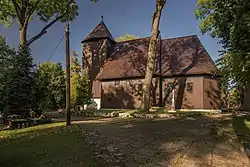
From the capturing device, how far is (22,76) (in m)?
18.1

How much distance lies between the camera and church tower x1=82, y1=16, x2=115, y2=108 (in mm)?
33281

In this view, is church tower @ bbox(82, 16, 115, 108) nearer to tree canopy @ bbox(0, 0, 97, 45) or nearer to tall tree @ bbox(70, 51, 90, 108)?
tall tree @ bbox(70, 51, 90, 108)

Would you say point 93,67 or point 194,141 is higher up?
point 93,67

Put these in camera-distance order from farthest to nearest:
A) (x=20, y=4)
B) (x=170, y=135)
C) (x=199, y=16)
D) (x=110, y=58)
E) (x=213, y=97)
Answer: (x=110, y=58)
(x=199, y=16)
(x=213, y=97)
(x=20, y=4)
(x=170, y=135)

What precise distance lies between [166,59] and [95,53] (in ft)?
35.2

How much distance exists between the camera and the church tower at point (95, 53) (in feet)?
109

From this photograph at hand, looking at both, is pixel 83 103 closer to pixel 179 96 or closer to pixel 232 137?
pixel 179 96

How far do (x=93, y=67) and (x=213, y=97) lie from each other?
16.7 m

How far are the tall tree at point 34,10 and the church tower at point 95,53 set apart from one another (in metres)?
7.80

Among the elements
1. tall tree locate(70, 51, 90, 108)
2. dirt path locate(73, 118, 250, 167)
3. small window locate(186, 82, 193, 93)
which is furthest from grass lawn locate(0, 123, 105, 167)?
tall tree locate(70, 51, 90, 108)

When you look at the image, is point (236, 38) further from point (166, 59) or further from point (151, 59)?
point (166, 59)

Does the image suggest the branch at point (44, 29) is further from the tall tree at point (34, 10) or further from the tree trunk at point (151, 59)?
the tree trunk at point (151, 59)

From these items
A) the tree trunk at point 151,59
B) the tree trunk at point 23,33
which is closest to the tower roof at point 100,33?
the tree trunk at point 23,33

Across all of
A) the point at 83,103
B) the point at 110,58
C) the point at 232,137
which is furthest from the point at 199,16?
the point at 232,137
